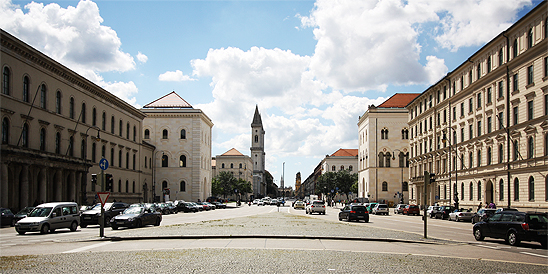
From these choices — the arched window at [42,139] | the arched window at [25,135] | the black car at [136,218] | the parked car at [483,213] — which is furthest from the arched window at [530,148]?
the arched window at [42,139]

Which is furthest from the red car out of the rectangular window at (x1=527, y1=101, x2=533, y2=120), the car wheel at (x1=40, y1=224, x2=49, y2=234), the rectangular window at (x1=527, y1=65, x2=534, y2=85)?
the car wheel at (x1=40, y1=224, x2=49, y2=234)

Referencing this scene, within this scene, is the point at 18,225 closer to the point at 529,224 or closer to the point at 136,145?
the point at 529,224

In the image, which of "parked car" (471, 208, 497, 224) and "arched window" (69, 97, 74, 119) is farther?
"arched window" (69, 97, 74, 119)

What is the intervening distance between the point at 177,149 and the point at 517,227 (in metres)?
83.7

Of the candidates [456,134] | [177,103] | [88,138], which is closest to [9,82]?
[88,138]

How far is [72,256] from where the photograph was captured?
13.7m

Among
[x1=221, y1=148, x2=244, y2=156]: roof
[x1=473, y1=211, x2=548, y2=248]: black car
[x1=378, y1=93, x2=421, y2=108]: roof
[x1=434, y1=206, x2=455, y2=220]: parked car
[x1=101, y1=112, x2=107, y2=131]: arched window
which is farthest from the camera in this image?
[x1=221, y1=148, x2=244, y2=156]: roof

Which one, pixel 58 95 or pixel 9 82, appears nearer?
pixel 9 82

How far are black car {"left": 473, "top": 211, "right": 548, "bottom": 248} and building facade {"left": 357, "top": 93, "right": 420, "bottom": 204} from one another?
260 ft

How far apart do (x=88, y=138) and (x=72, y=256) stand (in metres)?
47.5

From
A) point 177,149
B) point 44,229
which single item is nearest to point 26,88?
point 44,229

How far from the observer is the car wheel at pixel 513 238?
740 inches

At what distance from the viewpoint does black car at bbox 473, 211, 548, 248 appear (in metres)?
18.1

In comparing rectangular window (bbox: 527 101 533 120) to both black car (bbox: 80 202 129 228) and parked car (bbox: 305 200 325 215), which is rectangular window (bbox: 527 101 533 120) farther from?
black car (bbox: 80 202 129 228)
